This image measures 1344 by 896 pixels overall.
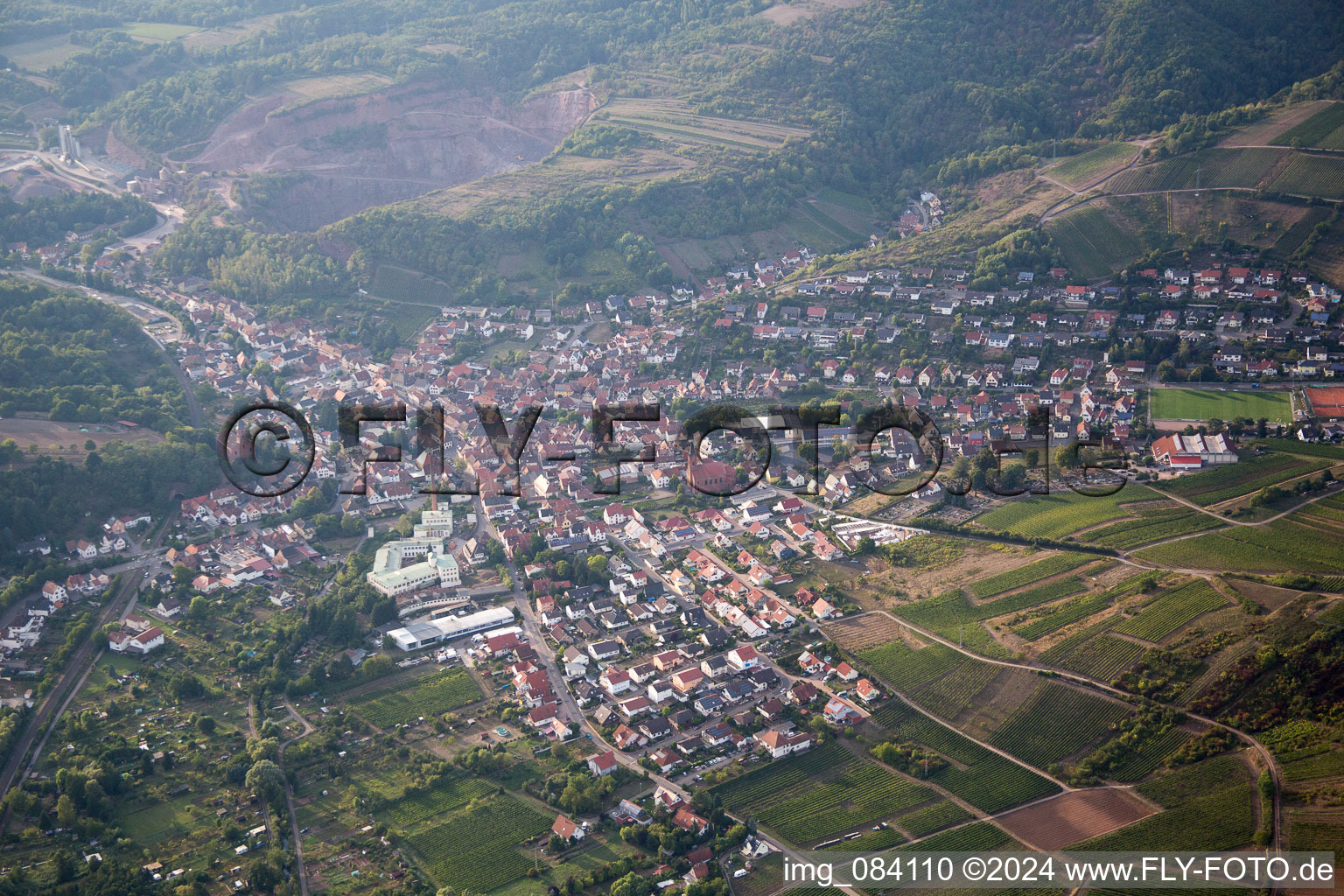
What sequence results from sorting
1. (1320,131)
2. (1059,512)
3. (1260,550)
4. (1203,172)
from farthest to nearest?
(1203,172) < (1320,131) < (1059,512) < (1260,550)

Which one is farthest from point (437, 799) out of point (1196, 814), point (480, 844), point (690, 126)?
point (690, 126)

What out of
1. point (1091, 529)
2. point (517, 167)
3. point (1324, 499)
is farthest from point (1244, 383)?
point (517, 167)

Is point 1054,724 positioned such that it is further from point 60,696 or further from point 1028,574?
point 60,696

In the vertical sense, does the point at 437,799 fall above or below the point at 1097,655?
below

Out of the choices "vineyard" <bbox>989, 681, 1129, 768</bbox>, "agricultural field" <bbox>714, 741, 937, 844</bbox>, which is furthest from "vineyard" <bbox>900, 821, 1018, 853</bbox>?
"vineyard" <bbox>989, 681, 1129, 768</bbox>

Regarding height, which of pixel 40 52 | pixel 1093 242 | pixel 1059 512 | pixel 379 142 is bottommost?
pixel 1059 512

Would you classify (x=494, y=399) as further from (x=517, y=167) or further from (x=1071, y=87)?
(x=1071, y=87)

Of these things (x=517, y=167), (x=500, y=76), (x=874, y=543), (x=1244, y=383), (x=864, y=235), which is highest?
(x=500, y=76)

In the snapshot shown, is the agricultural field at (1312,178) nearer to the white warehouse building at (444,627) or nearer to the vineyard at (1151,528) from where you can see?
the vineyard at (1151,528)
